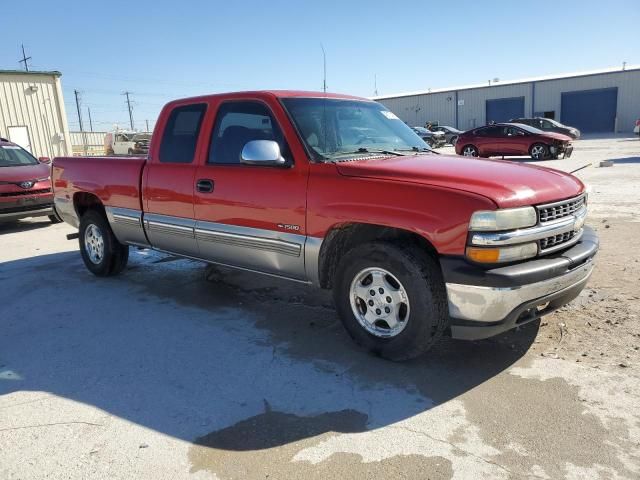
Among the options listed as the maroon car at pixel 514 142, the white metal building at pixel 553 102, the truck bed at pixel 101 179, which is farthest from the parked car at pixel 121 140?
the white metal building at pixel 553 102

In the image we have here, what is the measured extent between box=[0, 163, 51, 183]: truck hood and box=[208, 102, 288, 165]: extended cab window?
22.5 feet

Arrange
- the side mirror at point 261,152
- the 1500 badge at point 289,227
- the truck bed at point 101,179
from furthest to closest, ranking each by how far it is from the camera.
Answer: the truck bed at point 101,179 < the 1500 badge at point 289,227 < the side mirror at point 261,152

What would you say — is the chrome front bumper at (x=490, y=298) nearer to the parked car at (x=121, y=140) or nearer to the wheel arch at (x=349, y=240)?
the wheel arch at (x=349, y=240)

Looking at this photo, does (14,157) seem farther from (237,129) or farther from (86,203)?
(237,129)

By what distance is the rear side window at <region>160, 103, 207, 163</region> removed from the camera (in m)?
4.87

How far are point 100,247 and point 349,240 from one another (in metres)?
3.62

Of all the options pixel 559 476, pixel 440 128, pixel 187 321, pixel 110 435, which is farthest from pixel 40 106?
pixel 440 128

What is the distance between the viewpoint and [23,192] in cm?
973

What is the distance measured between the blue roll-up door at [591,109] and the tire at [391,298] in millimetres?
47831

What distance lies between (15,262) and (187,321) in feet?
13.2

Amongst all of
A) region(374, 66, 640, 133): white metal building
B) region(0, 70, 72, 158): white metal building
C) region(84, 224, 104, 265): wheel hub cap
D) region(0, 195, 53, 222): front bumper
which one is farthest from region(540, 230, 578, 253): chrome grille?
region(374, 66, 640, 133): white metal building

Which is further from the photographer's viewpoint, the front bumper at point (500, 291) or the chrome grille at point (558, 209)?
the chrome grille at point (558, 209)

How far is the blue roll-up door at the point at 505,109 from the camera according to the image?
155ft

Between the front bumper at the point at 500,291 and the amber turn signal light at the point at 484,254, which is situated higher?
the amber turn signal light at the point at 484,254
